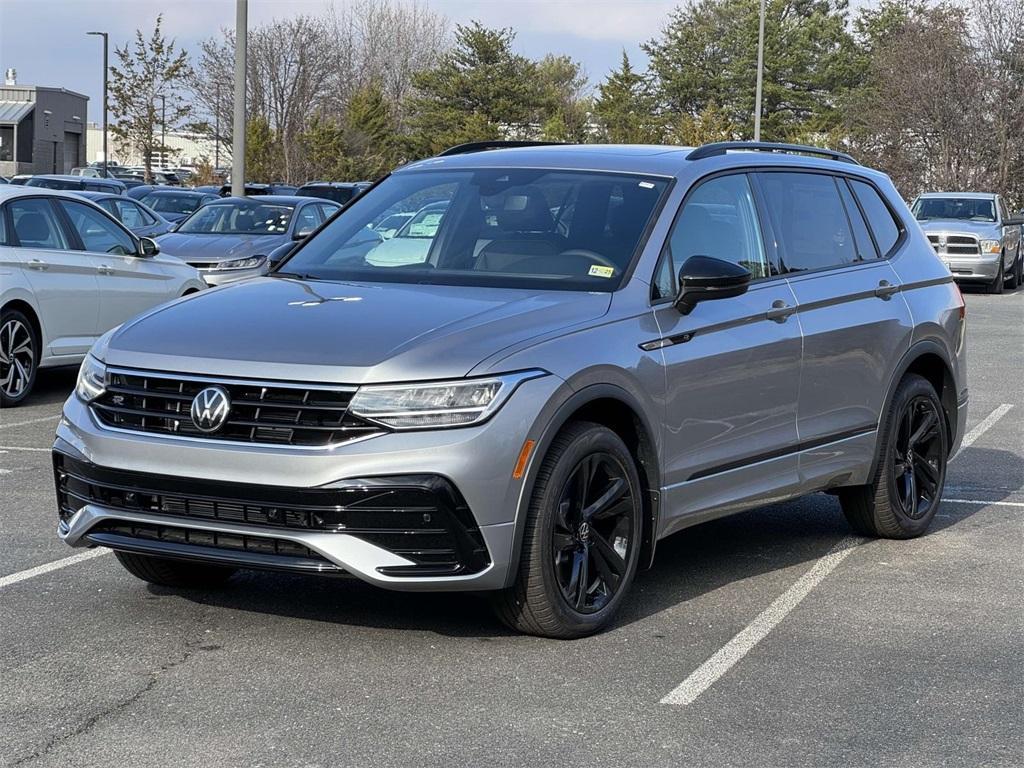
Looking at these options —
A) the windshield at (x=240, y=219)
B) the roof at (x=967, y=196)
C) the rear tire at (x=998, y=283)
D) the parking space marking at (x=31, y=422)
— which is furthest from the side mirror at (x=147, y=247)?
→ the roof at (x=967, y=196)

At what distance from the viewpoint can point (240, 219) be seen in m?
19.8

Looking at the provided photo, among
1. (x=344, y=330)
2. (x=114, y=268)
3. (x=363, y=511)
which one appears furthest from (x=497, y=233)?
(x=114, y=268)

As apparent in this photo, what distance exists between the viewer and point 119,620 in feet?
19.0

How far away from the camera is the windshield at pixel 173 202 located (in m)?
29.6

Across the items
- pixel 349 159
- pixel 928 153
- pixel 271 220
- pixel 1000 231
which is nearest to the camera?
pixel 271 220

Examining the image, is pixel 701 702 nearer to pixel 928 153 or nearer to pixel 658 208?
pixel 658 208

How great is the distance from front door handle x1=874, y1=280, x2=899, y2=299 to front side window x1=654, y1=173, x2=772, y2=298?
89 cm

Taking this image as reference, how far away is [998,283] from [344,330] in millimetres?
26606

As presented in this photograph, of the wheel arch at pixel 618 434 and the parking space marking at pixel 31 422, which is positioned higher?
the wheel arch at pixel 618 434

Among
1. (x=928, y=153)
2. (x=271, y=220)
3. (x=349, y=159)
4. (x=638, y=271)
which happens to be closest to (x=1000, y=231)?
(x=271, y=220)

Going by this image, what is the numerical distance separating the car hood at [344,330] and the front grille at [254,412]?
44 millimetres

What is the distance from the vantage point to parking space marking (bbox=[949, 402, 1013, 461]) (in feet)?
36.4

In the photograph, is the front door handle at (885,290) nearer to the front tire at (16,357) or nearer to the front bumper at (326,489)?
the front bumper at (326,489)

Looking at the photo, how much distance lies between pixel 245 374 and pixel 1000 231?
2609 cm
